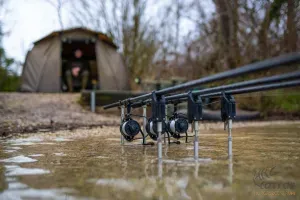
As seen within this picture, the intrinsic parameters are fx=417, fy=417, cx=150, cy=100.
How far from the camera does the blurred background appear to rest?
16.3 metres

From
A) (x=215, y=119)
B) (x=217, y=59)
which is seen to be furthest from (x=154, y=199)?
(x=217, y=59)

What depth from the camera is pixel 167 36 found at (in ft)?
85.9

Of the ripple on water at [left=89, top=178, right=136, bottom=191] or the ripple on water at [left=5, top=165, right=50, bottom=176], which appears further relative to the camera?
the ripple on water at [left=5, top=165, right=50, bottom=176]

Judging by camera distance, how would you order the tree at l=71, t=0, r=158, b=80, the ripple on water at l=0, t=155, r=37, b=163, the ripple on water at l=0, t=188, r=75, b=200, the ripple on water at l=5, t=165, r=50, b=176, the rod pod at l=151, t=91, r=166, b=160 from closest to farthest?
the ripple on water at l=0, t=188, r=75, b=200 < the ripple on water at l=5, t=165, r=50, b=176 < the rod pod at l=151, t=91, r=166, b=160 < the ripple on water at l=0, t=155, r=37, b=163 < the tree at l=71, t=0, r=158, b=80

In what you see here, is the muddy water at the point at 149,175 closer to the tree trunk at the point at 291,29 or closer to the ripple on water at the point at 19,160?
the ripple on water at the point at 19,160

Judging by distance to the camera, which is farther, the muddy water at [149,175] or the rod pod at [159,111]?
the rod pod at [159,111]

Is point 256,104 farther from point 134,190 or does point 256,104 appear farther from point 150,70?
point 134,190

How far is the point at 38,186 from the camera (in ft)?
9.73

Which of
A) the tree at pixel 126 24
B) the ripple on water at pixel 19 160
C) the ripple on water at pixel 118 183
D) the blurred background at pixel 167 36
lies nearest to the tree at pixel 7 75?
the blurred background at pixel 167 36

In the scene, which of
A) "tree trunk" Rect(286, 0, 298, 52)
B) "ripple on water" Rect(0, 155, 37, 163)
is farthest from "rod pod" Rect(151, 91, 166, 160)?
"tree trunk" Rect(286, 0, 298, 52)

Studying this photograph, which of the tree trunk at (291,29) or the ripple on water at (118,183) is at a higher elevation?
the tree trunk at (291,29)

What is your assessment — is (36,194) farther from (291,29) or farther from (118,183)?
(291,29)

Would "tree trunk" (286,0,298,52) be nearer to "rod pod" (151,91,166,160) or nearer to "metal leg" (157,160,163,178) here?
"rod pod" (151,91,166,160)

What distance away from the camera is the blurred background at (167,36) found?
642 inches
